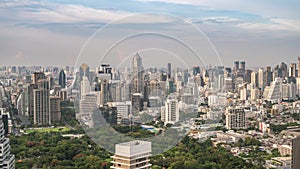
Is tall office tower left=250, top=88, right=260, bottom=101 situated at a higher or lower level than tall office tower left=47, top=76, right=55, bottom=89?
lower

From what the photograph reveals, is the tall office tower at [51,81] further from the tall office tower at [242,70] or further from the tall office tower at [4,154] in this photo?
the tall office tower at [242,70]

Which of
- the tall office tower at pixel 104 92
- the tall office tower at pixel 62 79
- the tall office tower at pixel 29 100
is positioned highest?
the tall office tower at pixel 62 79

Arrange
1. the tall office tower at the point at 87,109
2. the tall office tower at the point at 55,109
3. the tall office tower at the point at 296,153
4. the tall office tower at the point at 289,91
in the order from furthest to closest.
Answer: the tall office tower at the point at 289,91
the tall office tower at the point at 55,109
the tall office tower at the point at 87,109
the tall office tower at the point at 296,153

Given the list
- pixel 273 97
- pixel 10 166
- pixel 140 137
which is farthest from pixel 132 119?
pixel 273 97

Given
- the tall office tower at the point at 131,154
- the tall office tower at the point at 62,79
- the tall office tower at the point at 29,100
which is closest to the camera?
the tall office tower at the point at 131,154

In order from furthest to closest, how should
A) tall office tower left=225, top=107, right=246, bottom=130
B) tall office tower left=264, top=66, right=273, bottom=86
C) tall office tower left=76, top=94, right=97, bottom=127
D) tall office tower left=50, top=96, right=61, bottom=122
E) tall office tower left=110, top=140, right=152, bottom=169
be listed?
tall office tower left=264, top=66, right=273, bottom=86 → tall office tower left=225, top=107, right=246, bottom=130 → tall office tower left=50, top=96, right=61, bottom=122 → tall office tower left=110, top=140, right=152, bottom=169 → tall office tower left=76, top=94, right=97, bottom=127

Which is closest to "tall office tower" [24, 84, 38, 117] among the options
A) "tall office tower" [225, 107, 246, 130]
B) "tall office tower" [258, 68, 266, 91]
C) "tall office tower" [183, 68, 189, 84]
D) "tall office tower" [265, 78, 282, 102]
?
"tall office tower" [225, 107, 246, 130]

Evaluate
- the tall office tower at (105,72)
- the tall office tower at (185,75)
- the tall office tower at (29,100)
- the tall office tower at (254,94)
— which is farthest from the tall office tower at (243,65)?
the tall office tower at (105,72)

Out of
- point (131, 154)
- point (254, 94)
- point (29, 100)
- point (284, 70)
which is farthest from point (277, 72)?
point (131, 154)

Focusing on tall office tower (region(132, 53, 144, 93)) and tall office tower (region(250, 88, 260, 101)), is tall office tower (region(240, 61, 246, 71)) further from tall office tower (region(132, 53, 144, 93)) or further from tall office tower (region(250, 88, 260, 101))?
tall office tower (region(132, 53, 144, 93))
